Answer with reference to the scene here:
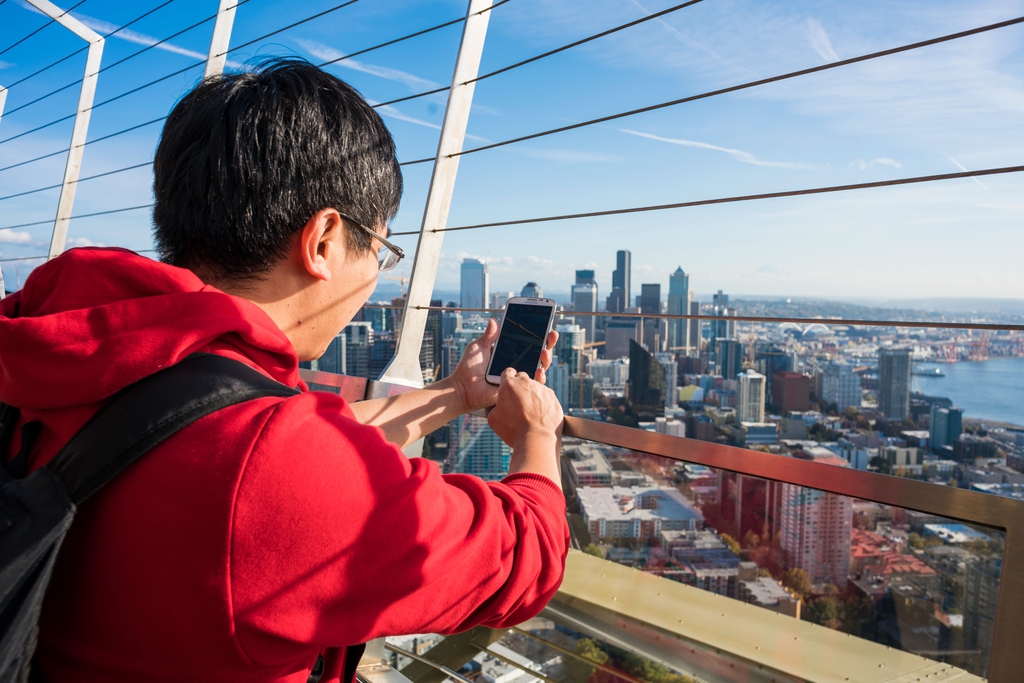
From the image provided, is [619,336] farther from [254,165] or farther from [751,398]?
[254,165]

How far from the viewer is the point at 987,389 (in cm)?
400

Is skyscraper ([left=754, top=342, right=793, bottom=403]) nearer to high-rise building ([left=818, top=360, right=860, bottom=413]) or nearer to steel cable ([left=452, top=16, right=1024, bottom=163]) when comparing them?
high-rise building ([left=818, top=360, right=860, bottom=413])

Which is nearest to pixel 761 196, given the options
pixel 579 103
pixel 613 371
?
pixel 613 371

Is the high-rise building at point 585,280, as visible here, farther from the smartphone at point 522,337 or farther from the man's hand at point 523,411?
the man's hand at point 523,411

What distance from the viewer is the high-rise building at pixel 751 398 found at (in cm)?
591

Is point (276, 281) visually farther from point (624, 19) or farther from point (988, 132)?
point (988, 132)

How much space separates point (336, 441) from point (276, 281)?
29cm

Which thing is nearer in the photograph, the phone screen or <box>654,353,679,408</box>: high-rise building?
the phone screen

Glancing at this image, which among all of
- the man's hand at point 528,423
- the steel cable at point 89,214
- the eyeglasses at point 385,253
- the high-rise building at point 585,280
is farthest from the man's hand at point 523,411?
the steel cable at point 89,214

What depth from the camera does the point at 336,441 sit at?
486 mm

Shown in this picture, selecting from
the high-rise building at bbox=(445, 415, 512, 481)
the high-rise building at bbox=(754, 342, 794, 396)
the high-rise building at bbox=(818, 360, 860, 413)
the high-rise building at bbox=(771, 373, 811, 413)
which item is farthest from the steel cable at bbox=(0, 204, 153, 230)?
the high-rise building at bbox=(818, 360, 860, 413)

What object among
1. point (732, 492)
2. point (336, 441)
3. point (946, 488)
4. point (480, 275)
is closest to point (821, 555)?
point (732, 492)

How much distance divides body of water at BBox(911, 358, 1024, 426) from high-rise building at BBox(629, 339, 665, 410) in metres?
1.90

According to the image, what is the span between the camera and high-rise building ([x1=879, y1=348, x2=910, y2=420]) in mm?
5391
